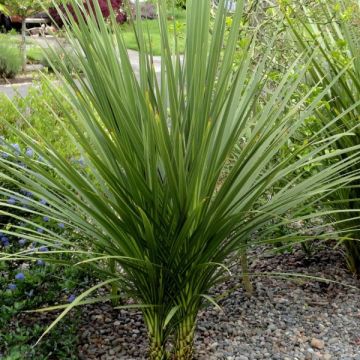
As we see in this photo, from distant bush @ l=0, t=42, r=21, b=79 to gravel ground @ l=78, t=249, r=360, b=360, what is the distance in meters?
12.9

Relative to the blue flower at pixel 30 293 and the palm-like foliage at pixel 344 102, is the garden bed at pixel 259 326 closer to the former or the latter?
the blue flower at pixel 30 293

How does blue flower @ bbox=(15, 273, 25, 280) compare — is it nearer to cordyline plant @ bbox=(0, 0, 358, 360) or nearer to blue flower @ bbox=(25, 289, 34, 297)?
blue flower @ bbox=(25, 289, 34, 297)

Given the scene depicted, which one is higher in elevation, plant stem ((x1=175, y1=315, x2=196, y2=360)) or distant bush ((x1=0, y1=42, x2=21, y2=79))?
plant stem ((x1=175, y1=315, x2=196, y2=360))

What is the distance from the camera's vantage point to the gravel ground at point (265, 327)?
2920 millimetres

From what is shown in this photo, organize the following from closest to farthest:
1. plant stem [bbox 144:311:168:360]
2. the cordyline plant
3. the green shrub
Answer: the cordyline plant → plant stem [bbox 144:311:168:360] → the green shrub

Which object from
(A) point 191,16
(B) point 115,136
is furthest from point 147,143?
(A) point 191,16

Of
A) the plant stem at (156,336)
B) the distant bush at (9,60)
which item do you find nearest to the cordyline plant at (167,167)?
the plant stem at (156,336)

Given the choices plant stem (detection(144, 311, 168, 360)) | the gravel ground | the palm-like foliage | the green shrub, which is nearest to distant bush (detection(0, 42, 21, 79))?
the green shrub

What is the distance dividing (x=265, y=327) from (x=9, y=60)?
13477 millimetres

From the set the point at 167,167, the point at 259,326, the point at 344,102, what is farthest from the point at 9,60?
the point at 167,167

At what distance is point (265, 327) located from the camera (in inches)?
123

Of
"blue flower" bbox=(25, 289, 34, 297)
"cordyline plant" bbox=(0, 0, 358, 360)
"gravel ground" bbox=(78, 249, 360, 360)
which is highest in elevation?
"cordyline plant" bbox=(0, 0, 358, 360)

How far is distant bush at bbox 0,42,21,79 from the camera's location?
50.1ft

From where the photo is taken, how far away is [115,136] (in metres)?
2.34
